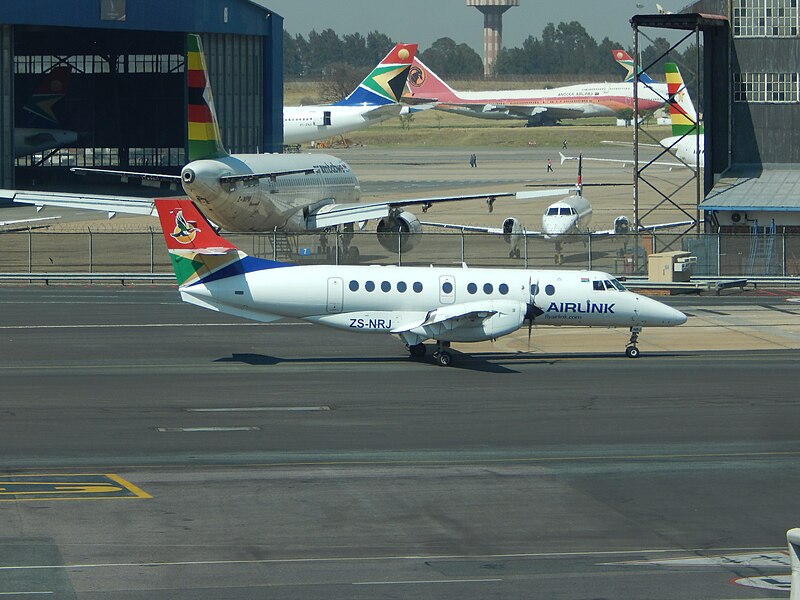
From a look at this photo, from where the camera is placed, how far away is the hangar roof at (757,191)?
5516 cm

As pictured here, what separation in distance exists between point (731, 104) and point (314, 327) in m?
26.9

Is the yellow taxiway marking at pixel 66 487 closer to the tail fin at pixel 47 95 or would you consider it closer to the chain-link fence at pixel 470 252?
the chain-link fence at pixel 470 252

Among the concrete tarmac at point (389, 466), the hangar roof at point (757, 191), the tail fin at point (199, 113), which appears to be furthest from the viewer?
the hangar roof at point (757, 191)

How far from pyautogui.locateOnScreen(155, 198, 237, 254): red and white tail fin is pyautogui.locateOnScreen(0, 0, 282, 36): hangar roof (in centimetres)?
4676

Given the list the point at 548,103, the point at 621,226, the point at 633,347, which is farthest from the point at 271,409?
the point at 548,103

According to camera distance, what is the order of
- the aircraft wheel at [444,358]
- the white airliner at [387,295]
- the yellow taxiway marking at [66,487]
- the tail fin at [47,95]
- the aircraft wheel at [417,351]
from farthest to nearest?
the tail fin at [47,95]
the aircraft wheel at [417,351]
the aircraft wheel at [444,358]
the white airliner at [387,295]
the yellow taxiway marking at [66,487]

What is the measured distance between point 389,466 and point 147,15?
6415cm

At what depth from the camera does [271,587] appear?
1566 cm

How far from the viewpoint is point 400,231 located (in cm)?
5553

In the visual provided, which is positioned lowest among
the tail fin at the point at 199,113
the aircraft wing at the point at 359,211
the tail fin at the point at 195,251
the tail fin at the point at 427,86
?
the tail fin at the point at 195,251

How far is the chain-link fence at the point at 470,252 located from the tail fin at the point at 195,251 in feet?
62.8

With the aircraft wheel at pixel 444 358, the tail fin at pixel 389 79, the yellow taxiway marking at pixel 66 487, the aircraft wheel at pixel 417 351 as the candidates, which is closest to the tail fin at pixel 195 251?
the aircraft wheel at pixel 417 351

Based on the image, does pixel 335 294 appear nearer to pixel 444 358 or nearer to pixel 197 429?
pixel 444 358

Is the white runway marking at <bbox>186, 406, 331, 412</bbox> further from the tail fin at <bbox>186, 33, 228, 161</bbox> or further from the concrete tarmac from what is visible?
the tail fin at <bbox>186, 33, 228, 161</bbox>
